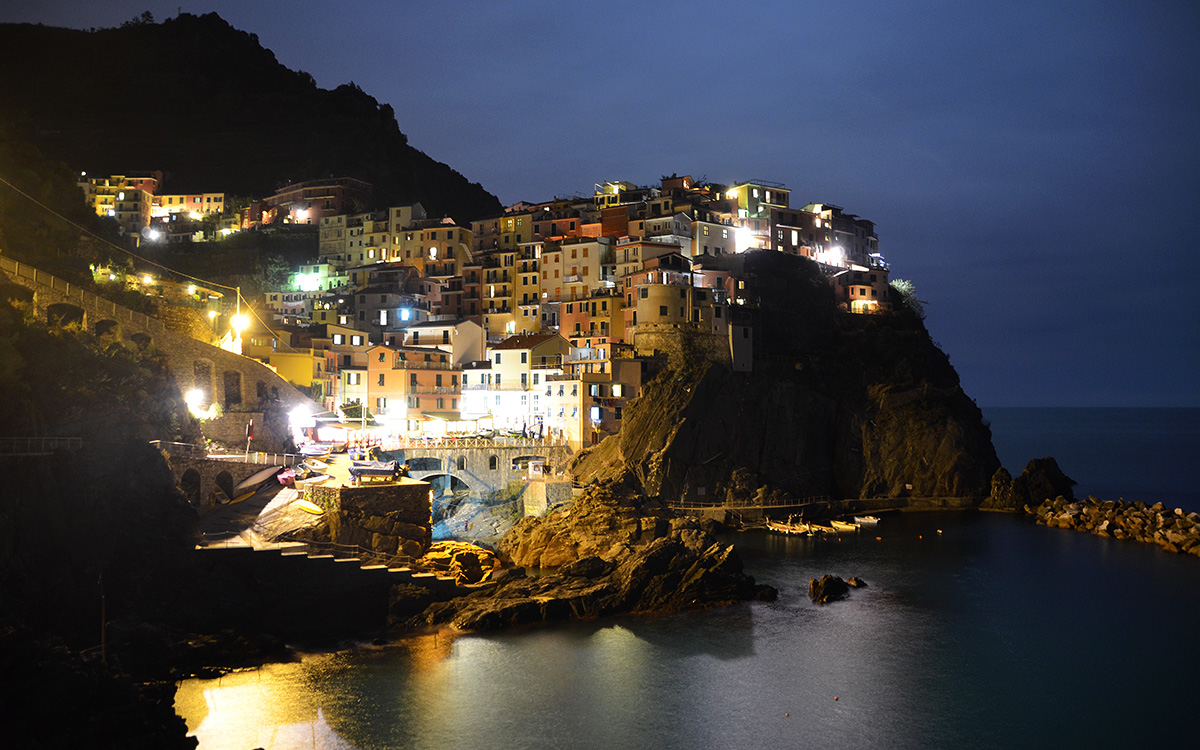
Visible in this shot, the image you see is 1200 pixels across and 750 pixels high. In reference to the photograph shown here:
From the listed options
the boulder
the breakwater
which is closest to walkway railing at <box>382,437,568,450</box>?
the boulder

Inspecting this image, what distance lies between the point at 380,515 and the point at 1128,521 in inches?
1681

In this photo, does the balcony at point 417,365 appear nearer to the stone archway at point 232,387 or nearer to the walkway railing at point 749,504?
the stone archway at point 232,387

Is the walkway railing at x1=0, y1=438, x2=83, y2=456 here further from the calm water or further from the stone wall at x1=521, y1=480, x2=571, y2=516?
the calm water

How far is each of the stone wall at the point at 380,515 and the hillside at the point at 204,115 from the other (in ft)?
216

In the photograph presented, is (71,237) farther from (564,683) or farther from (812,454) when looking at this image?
(812,454)

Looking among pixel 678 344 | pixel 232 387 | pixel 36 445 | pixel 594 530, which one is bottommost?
pixel 594 530

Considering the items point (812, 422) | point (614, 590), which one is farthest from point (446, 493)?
point (812, 422)

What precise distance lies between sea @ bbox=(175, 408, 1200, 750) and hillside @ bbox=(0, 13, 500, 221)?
73512mm

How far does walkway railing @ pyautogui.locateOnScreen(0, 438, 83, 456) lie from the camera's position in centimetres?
2336

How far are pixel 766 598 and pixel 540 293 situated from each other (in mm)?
36903

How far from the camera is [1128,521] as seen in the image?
49688 mm

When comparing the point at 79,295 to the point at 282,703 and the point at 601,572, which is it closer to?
the point at 282,703

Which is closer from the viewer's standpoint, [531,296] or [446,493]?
[446,493]

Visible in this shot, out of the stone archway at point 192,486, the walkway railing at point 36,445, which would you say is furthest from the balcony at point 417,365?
the walkway railing at point 36,445
